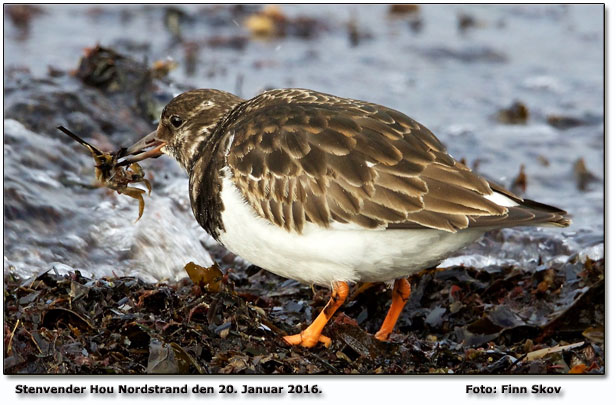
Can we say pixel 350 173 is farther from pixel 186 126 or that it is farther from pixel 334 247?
pixel 186 126

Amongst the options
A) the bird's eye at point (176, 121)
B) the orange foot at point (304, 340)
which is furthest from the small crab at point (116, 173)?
the orange foot at point (304, 340)

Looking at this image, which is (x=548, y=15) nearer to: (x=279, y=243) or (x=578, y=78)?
(x=578, y=78)

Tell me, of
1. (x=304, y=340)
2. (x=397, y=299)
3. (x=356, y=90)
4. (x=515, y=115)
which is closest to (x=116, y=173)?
(x=304, y=340)

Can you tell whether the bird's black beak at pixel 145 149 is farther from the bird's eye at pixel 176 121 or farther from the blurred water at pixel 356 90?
the blurred water at pixel 356 90

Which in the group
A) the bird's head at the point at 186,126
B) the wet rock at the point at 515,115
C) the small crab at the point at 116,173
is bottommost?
the wet rock at the point at 515,115

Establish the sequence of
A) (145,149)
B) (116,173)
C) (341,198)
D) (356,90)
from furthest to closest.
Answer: (356,90) → (145,149) → (116,173) → (341,198)

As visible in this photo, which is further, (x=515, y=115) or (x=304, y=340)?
(x=515, y=115)

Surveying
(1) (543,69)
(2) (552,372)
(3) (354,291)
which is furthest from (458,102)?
(2) (552,372)
